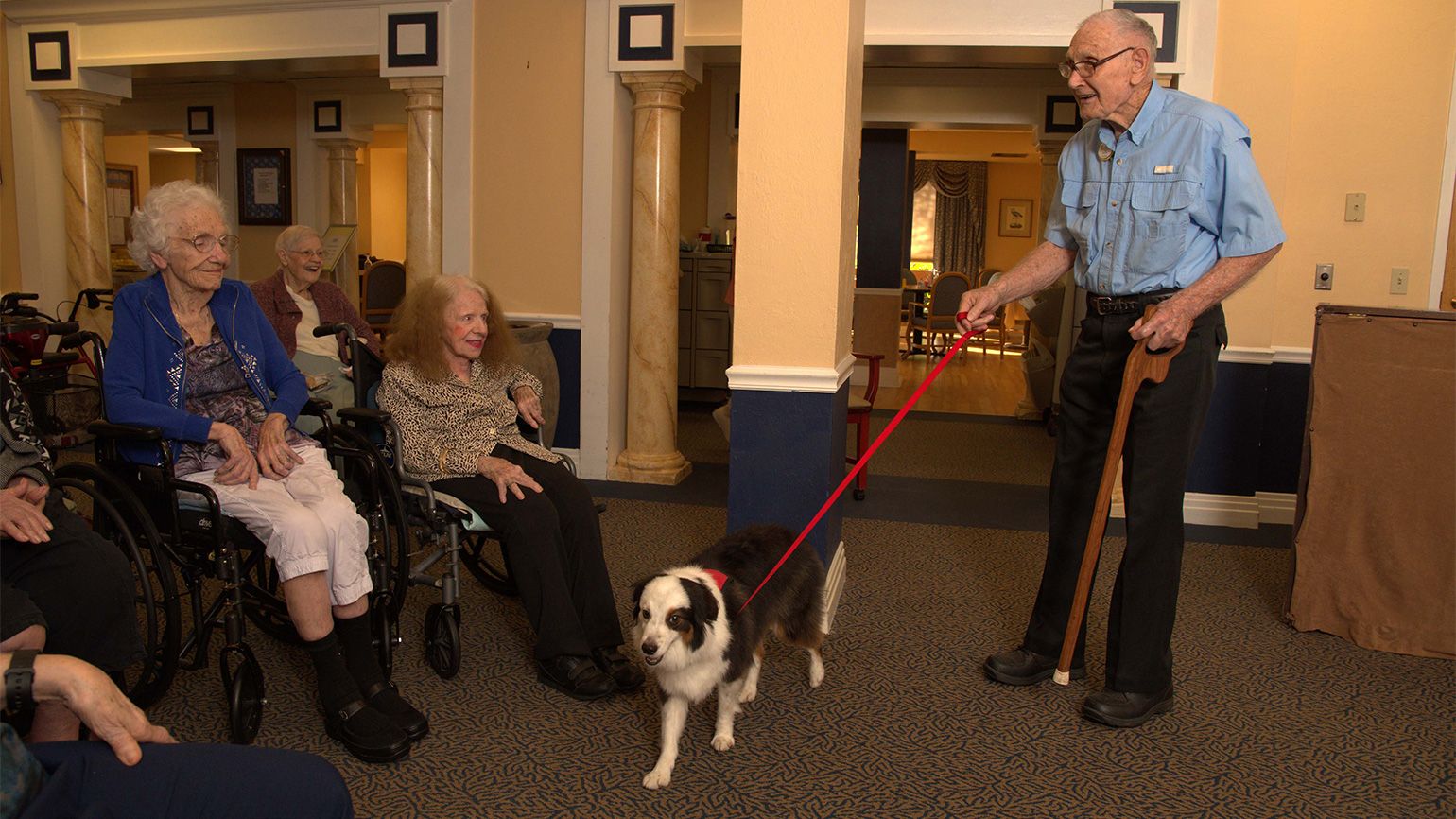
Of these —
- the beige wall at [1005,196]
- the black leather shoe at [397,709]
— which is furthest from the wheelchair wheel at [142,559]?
the beige wall at [1005,196]

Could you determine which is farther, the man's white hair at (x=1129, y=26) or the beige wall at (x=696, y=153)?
the beige wall at (x=696, y=153)

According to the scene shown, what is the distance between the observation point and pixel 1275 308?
15.0 ft

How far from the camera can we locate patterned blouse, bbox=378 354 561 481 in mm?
2842

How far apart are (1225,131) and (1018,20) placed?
2620 millimetres

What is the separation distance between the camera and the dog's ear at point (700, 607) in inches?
86.6

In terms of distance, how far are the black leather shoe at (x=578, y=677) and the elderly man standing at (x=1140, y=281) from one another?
116 cm

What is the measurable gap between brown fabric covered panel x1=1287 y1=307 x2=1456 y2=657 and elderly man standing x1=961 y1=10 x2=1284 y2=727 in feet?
3.09

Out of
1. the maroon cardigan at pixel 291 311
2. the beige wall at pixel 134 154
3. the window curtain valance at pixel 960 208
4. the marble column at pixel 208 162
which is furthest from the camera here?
the window curtain valance at pixel 960 208

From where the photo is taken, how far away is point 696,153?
28.7ft

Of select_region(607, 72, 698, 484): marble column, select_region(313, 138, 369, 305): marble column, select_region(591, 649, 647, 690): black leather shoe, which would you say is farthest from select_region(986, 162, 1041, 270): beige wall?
select_region(591, 649, 647, 690): black leather shoe

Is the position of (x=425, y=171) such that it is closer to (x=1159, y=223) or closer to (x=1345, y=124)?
(x=1159, y=223)

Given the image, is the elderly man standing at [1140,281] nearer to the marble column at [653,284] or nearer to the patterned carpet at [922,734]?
the patterned carpet at [922,734]

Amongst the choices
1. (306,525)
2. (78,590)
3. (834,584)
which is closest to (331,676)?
(306,525)

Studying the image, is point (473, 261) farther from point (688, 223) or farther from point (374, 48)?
point (688, 223)
